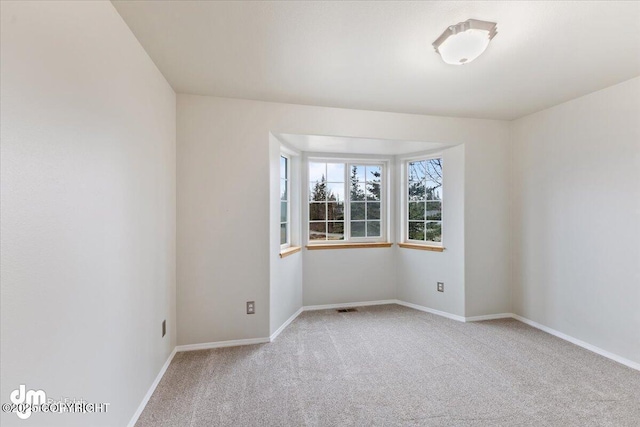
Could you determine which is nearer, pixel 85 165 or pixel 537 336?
pixel 85 165

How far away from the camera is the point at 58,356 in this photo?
3.59ft

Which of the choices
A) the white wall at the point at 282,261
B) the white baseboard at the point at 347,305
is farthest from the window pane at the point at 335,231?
the white baseboard at the point at 347,305

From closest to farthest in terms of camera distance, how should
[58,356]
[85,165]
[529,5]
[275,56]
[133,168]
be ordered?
[58,356]
[85,165]
[529,5]
[133,168]
[275,56]

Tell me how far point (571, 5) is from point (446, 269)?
8.74 feet

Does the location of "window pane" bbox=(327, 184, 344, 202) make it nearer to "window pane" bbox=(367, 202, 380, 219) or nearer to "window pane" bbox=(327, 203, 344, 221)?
"window pane" bbox=(327, 203, 344, 221)

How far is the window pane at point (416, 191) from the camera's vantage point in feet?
12.7

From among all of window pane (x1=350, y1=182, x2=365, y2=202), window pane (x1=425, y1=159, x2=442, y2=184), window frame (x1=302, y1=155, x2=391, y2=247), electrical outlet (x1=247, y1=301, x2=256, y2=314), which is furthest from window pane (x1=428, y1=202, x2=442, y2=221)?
electrical outlet (x1=247, y1=301, x2=256, y2=314)

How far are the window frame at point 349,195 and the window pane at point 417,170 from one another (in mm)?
315

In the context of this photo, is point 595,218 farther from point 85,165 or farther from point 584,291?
point 85,165

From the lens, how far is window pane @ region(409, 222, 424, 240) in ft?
12.7

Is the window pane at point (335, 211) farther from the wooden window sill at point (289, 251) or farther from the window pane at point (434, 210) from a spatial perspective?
Answer: the window pane at point (434, 210)

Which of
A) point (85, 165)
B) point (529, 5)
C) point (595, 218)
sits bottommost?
point (595, 218)

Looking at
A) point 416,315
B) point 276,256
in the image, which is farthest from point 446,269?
point 276,256

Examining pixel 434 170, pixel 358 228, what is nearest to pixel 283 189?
pixel 358 228
